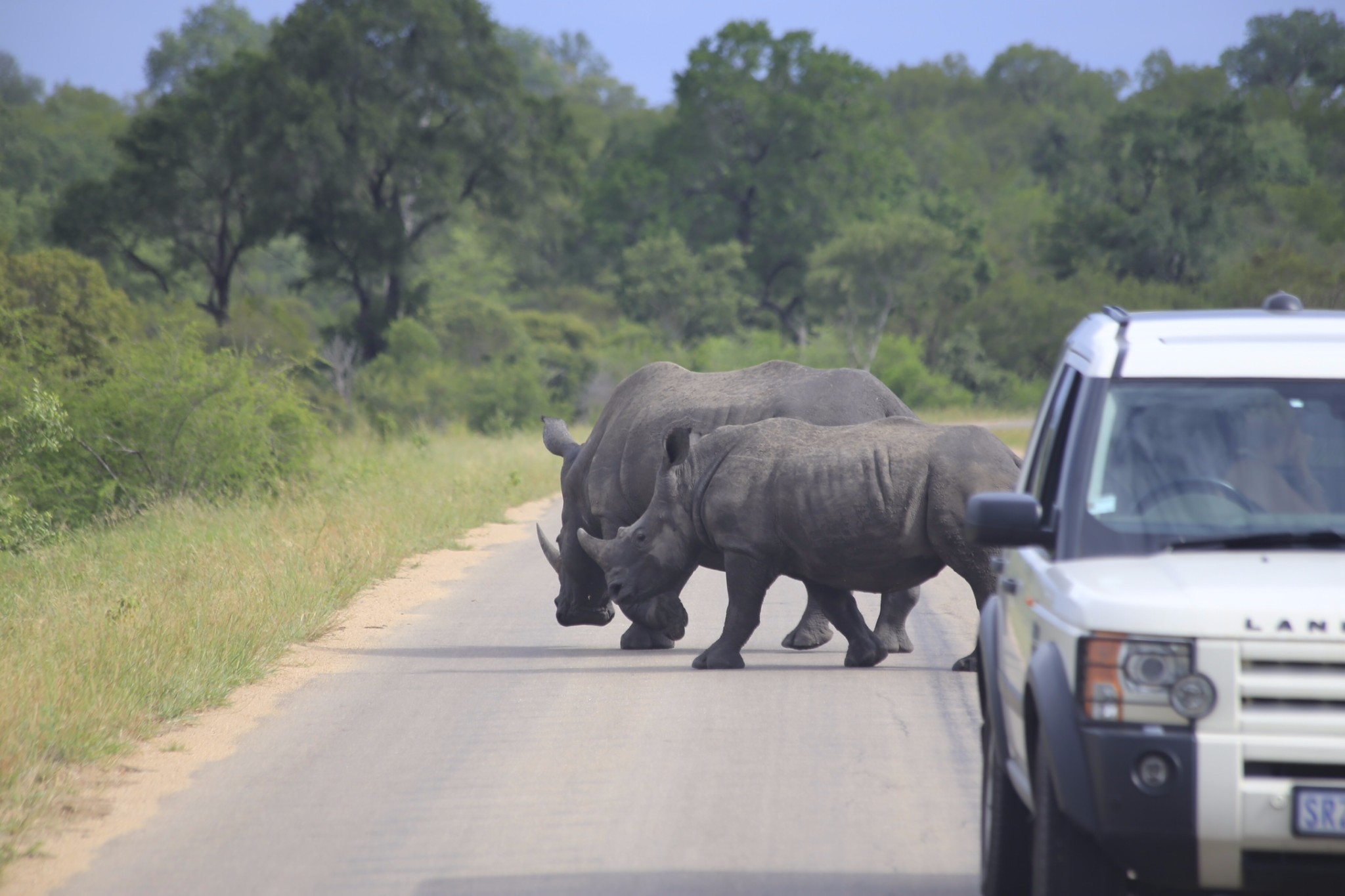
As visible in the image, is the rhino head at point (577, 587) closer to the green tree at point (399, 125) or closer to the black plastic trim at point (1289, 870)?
the black plastic trim at point (1289, 870)

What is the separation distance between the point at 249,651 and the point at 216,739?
5.89 ft

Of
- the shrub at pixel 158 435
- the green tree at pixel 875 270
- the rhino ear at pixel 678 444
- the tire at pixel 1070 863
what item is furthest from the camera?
the green tree at pixel 875 270

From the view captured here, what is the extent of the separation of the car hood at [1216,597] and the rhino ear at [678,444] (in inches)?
227

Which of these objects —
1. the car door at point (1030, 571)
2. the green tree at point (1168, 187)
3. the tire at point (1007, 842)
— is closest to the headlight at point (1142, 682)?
the car door at point (1030, 571)

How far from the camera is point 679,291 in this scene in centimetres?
4822

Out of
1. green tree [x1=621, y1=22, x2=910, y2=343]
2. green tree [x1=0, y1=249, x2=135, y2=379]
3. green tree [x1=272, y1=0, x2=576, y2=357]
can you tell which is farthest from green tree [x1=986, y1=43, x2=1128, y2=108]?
green tree [x1=0, y1=249, x2=135, y2=379]

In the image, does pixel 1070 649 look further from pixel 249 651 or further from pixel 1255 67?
pixel 1255 67

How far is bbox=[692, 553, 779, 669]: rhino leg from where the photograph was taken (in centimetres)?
934

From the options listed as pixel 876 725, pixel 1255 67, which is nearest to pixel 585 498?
pixel 876 725

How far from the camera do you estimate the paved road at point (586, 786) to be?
212 inches

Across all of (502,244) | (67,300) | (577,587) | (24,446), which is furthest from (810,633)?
(502,244)

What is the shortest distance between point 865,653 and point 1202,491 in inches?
190

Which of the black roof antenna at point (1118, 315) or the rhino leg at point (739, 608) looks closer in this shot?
the black roof antenna at point (1118, 315)

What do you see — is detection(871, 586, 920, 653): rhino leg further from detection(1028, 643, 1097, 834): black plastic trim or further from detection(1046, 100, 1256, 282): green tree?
detection(1046, 100, 1256, 282): green tree
